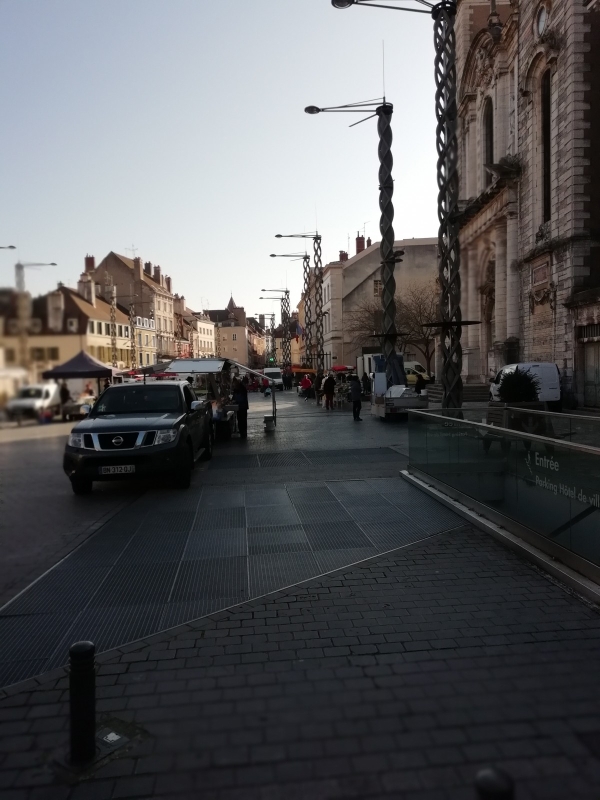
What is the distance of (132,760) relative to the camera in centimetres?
328

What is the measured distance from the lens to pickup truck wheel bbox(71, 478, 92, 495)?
1069 cm

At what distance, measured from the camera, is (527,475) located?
6.85 m

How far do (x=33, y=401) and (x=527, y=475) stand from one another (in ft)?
20.2

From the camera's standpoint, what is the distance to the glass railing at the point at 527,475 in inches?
222

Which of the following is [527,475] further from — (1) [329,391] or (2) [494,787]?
(1) [329,391]

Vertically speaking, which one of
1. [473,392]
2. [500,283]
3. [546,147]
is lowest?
[473,392]

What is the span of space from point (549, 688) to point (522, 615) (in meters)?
1.18

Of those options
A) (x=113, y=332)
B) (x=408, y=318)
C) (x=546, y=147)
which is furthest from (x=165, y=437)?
(x=408, y=318)

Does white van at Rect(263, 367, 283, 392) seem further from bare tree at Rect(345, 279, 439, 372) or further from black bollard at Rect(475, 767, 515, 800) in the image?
black bollard at Rect(475, 767, 515, 800)

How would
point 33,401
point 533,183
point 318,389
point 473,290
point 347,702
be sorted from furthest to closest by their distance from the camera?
point 473,290, point 318,389, point 533,183, point 347,702, point 33,401

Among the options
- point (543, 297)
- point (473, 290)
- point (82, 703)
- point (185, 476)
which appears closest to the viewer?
point (82, 703)

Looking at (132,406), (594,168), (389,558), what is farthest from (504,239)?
(389,558)

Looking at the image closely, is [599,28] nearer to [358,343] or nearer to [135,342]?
[135,342]

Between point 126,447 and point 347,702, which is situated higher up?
point 126,447
